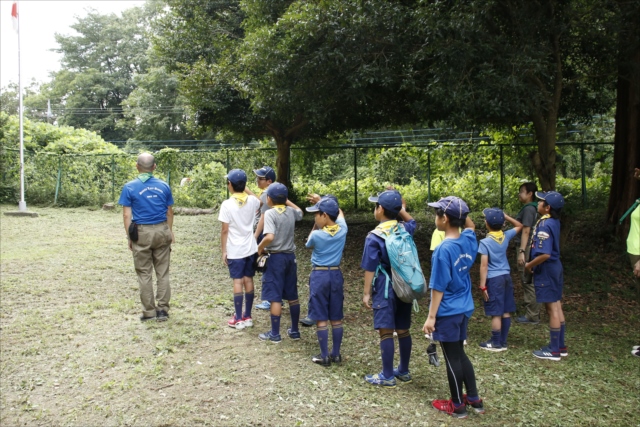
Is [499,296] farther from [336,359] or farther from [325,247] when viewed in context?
[325,247]

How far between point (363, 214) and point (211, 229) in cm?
442

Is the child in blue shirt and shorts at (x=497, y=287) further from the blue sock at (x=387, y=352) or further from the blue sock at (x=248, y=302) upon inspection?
the blue sock at (x=248, y=302)

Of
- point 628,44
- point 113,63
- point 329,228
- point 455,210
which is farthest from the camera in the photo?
point 113,63

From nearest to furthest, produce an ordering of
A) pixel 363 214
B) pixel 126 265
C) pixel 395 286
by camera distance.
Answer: pixel 395 286 → pixel 126 265 → pixel 363 214

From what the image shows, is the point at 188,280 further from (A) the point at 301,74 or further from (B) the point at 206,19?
(B) the point at 206,19

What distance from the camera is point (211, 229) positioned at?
13.9 m

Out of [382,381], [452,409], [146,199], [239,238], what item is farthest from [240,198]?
[452,409]

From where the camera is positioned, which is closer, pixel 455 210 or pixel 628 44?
pixel 455 210

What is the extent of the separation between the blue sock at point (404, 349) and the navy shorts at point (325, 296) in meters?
0.63

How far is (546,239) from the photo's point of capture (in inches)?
224

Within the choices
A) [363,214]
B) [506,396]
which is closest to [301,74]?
[506,396]

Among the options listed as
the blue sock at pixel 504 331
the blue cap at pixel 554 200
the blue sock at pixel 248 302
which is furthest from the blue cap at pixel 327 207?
the blue sock at pixel 504 331

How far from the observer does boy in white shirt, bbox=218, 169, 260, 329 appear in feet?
20.2

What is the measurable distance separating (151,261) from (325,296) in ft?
7.84
